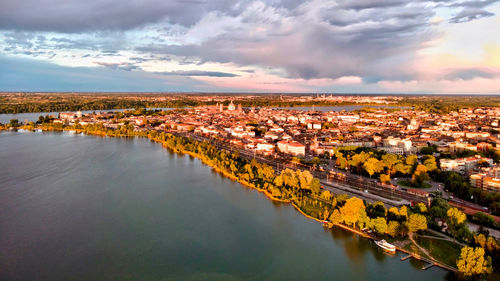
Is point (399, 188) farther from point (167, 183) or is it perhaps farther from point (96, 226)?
point (96, 226)

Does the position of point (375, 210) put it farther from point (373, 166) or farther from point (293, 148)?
point (293, 148)

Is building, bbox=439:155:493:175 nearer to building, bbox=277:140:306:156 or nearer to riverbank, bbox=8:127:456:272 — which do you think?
building, bbox=277:140:306:156

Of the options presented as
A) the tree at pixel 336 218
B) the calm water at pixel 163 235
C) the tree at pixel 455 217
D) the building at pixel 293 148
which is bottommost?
the calm water at pixel 163 235

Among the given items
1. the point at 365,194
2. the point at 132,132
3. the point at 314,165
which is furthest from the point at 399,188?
the point at 132,132

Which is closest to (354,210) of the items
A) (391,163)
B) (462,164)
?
(391,163)

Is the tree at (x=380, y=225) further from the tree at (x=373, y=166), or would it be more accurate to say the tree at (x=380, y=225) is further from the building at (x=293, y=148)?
the building at (x=293, y=148)

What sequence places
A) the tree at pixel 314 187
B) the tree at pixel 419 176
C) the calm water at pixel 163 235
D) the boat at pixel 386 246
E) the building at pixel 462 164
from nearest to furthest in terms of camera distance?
the calm water at pixel 163 235 < the boat at pixel 386 246 < the tree at pixel 314 187 < the tree at pixel 419 176 < the building at pixel 462 164

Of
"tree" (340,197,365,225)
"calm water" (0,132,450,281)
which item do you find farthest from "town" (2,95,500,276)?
"calm water" (0,132,450,281)

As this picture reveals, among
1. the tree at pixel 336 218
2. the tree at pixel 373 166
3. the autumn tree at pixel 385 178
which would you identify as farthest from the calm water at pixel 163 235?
the tree at pixel 373 166
